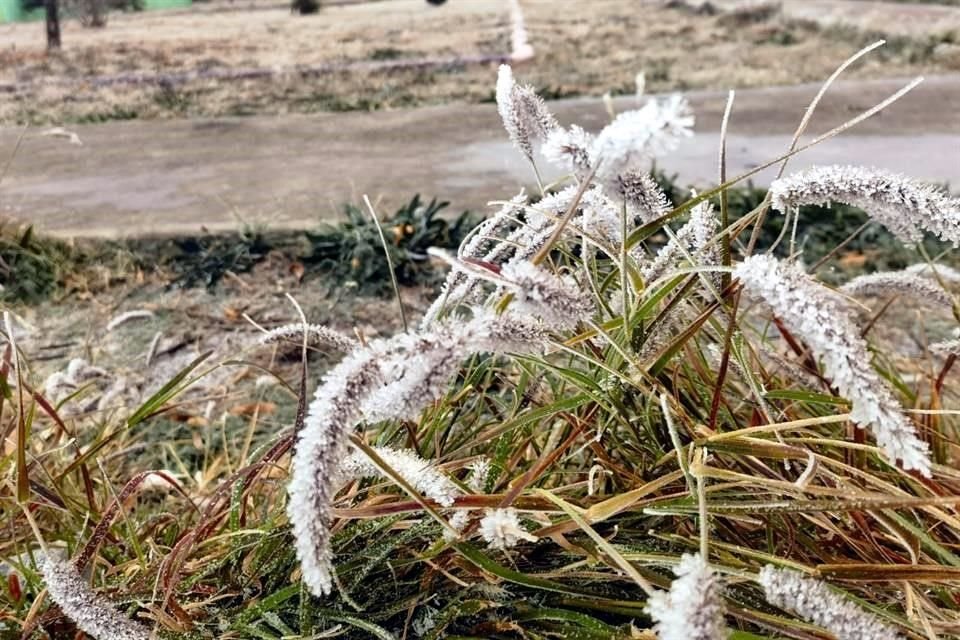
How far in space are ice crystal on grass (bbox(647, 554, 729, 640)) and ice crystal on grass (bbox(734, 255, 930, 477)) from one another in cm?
7

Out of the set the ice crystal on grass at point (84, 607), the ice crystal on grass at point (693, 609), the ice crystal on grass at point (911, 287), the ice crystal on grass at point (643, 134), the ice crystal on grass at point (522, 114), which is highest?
the ice crystal on grass at point (643, 134)

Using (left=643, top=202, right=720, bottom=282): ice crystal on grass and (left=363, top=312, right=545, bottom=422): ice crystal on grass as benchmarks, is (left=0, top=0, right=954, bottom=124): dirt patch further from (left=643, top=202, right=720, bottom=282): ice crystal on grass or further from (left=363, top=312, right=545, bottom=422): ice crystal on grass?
(left=363, top=312, right=545, bottom=422): ice crystal on grass

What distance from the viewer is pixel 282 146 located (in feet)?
5.43

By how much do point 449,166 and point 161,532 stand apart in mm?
1102

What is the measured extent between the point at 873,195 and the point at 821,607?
16 cm

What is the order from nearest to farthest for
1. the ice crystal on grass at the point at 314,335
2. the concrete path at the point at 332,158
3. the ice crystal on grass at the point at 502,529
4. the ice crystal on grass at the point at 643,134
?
the ice crystal on grass at the point at 643,134, the ice crystal on grass at the point at 502,529, the ice crystal on grass at the point at 314,335, the concrete path at the point at 332,158

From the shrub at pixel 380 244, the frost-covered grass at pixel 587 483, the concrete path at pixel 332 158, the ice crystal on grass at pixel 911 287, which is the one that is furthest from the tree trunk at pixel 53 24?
the ice crystal on grass at pixel 911 287

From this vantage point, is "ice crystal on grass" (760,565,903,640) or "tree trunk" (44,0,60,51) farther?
"tree trunk" (44,0,60,51)

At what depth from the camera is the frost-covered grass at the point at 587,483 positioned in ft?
0.92

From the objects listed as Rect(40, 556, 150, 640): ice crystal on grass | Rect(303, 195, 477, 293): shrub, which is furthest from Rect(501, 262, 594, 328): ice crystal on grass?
Rect(303, 195, 477, 293): shrub

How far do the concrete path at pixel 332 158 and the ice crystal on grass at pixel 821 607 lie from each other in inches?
46.6

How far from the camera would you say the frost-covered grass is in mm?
281

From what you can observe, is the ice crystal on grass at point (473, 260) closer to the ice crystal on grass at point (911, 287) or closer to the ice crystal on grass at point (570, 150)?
the ice crystal on grass at point (570, 150)

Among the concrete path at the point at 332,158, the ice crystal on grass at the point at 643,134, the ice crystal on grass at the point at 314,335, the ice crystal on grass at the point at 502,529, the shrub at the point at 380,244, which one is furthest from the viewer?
the concrete path at the point at 332,158
